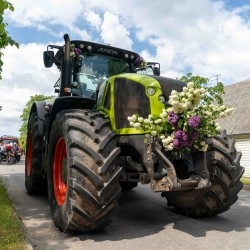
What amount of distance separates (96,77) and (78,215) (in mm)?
2829

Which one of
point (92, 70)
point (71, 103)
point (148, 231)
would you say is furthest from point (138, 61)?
point (148, 231)

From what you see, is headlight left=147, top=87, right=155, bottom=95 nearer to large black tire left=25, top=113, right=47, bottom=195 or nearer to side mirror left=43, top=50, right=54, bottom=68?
side mirror left=43, top=50, right=54, bottom=68

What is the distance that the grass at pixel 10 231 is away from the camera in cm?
417

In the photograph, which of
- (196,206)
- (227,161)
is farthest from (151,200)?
(227,161)

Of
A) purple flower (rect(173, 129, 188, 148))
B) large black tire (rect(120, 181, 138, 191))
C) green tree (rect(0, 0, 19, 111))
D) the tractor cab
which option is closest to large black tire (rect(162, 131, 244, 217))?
purple flower (rect(173, 129, 188, 148))

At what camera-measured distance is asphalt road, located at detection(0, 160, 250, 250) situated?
4.45 metres

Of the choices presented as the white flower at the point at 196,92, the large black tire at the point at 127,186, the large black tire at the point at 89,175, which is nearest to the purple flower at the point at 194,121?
the white flower at the point at 196,92

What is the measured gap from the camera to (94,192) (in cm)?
443

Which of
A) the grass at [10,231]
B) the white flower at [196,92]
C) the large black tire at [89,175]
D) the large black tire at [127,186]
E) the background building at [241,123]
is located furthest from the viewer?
the background building at [241,123]

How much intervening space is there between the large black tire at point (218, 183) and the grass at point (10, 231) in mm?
2305

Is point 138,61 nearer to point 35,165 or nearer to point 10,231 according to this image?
point 35,165

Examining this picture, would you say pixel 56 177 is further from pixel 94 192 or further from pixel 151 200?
pixel 151 200

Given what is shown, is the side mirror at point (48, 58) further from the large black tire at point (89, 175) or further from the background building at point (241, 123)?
the background building at point (241, 123)

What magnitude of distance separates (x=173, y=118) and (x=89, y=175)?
3.85ft
